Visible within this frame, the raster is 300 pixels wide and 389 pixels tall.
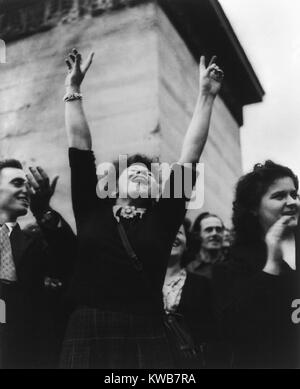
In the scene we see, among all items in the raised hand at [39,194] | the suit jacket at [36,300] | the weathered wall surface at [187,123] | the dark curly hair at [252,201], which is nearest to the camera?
the raised hand at [39,194]

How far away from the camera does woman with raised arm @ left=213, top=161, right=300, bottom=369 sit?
302cm

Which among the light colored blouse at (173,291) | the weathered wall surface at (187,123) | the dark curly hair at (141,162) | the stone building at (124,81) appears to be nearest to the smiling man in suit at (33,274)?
the stone building at (124,81)

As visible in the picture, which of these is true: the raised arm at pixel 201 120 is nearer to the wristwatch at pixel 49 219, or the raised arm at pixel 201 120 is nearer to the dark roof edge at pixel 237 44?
the wristwatch at pixel 49 219

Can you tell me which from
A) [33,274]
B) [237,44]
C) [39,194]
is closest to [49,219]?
[39,194]

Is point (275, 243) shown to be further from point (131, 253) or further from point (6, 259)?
point (6, 259)

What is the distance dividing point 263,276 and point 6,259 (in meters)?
1.44

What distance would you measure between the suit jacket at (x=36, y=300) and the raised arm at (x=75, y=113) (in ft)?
2.10

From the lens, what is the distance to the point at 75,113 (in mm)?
2721

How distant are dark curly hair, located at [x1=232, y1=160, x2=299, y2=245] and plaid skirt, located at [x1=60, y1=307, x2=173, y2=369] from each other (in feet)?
2.85

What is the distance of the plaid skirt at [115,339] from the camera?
2.46m
